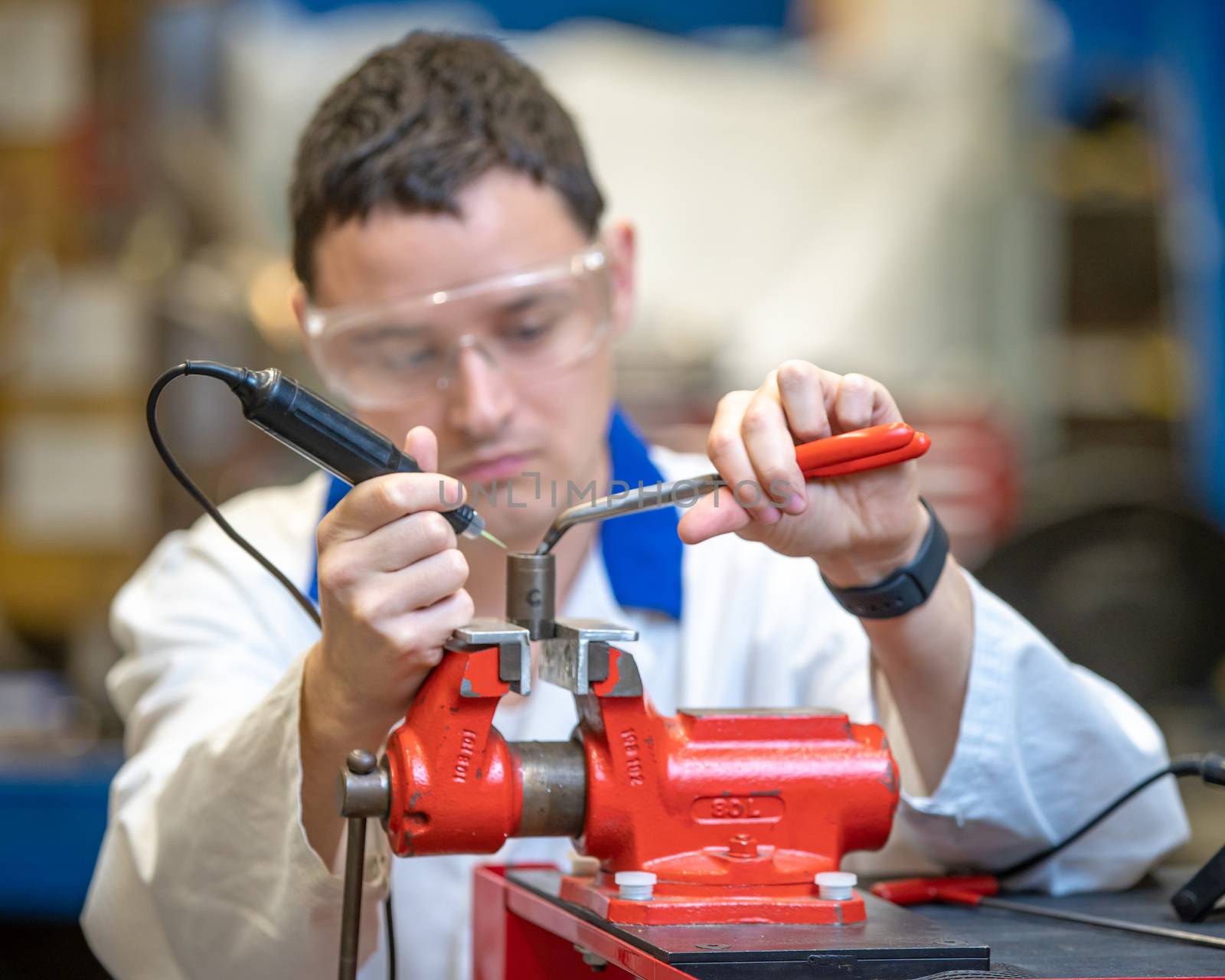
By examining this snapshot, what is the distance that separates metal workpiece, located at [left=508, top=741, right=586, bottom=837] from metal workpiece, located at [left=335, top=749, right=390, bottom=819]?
88 mm

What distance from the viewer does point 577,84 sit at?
3.57 meters

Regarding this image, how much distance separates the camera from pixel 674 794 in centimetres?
87

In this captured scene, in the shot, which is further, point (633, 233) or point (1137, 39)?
point (1137, 39)

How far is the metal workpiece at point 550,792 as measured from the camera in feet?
2.85

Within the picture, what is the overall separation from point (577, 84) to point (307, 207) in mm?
2365

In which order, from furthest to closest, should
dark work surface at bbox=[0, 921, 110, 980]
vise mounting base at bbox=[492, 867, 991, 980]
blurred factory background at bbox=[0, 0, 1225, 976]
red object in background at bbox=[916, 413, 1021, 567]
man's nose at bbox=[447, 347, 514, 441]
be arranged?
1. red object in background at bbox=[916, 413, 1021, 567]
2. blurred factory background at bbox=[0, 0, 1225, 976]
3. dark work surface at bbox=[0, 921, 110, 980]
4. man's nose at bbox=[447, 347, 514, 441]
5. vise mounting base at bbox=[492, 867, 991, 980]

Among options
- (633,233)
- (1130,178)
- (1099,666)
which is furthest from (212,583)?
(1130,178)

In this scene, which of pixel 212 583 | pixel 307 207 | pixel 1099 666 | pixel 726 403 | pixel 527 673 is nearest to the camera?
pixel 527 673

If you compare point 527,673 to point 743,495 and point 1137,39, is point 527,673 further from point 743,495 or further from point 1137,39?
point 1137,39

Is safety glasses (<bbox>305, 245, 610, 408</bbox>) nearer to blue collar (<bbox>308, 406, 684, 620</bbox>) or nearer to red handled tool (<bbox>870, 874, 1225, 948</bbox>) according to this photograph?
blue collar (<bbox>308, 406, 684, 620</bbox>)

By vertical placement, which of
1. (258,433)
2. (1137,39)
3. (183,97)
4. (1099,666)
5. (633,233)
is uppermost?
(1137,39)

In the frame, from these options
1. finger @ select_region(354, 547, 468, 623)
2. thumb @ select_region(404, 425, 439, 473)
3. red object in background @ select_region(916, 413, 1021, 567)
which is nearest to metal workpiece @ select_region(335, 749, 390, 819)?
finger @ select_region(354, 547, 468, 623)

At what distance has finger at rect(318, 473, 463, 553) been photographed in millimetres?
A: 887

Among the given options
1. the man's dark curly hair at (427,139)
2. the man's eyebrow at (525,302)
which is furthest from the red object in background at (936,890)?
the man's dark curly hair at (427,139)
